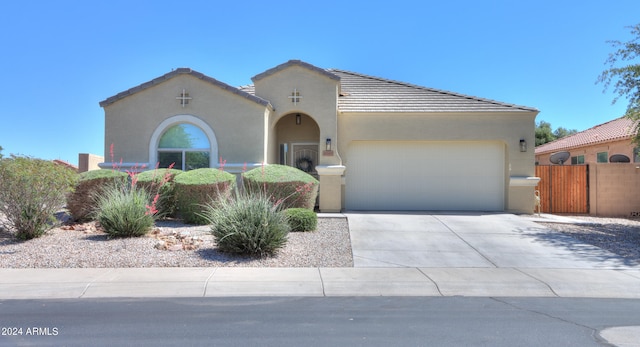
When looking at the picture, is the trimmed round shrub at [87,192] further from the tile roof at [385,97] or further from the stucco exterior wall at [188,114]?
the tile roof at [385,97]

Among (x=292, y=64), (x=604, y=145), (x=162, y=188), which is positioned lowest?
(x=162, y=188)

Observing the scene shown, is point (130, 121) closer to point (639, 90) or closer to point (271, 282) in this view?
point (271, 282)

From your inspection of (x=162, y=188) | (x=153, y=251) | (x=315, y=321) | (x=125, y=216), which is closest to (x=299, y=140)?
(x=162, y=188)

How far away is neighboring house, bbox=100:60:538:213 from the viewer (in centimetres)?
1380

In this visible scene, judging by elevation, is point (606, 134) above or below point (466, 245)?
above

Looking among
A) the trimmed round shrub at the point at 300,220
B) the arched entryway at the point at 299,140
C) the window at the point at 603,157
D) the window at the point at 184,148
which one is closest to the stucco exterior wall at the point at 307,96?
the arched entryway at the point at 299,140

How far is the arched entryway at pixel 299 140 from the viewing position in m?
15.9

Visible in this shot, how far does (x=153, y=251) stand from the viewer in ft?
28.5

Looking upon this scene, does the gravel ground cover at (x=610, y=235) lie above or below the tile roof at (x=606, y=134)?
below

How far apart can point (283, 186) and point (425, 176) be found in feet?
18.9

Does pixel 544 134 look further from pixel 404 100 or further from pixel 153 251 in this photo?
pixel 153 251

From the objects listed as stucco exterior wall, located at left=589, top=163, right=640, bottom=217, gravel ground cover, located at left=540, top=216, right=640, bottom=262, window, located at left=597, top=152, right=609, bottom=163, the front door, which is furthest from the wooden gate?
the front door

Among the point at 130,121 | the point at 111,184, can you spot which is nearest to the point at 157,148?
the point at 130,121

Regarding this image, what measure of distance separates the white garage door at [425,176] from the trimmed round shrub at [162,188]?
603 cm
